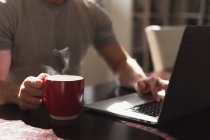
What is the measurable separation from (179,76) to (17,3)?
80 centimetres

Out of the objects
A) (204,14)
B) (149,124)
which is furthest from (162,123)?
(204,14)

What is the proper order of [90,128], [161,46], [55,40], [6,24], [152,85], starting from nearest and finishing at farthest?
1. [90,128]
2. [152,85]
3. [6,24]
4. [55,40]
5. [161,46]

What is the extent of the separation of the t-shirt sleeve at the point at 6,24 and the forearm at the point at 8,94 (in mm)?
225

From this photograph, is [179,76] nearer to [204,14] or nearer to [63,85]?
[63,85]

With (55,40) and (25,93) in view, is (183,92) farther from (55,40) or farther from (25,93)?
(55,40)

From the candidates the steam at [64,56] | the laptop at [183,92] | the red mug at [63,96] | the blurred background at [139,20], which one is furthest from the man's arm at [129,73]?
the blurred background at [139,20]

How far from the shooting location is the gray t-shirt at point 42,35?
135 cm

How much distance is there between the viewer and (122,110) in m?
0.99

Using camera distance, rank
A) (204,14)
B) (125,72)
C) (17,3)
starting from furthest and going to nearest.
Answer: (204,14), (125,72), (17,3)

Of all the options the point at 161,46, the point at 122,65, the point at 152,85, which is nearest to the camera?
the point at 152,85

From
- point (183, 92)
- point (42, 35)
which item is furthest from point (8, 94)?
point (183, 92)

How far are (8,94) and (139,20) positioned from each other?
243 centimetres

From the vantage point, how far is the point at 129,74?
4.81 feet

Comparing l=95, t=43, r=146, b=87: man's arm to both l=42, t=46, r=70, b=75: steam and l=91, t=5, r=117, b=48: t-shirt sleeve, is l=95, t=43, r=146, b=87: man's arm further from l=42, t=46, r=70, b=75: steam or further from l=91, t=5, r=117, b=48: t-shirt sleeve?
l=42, t=46, r=70, b=75: steam
